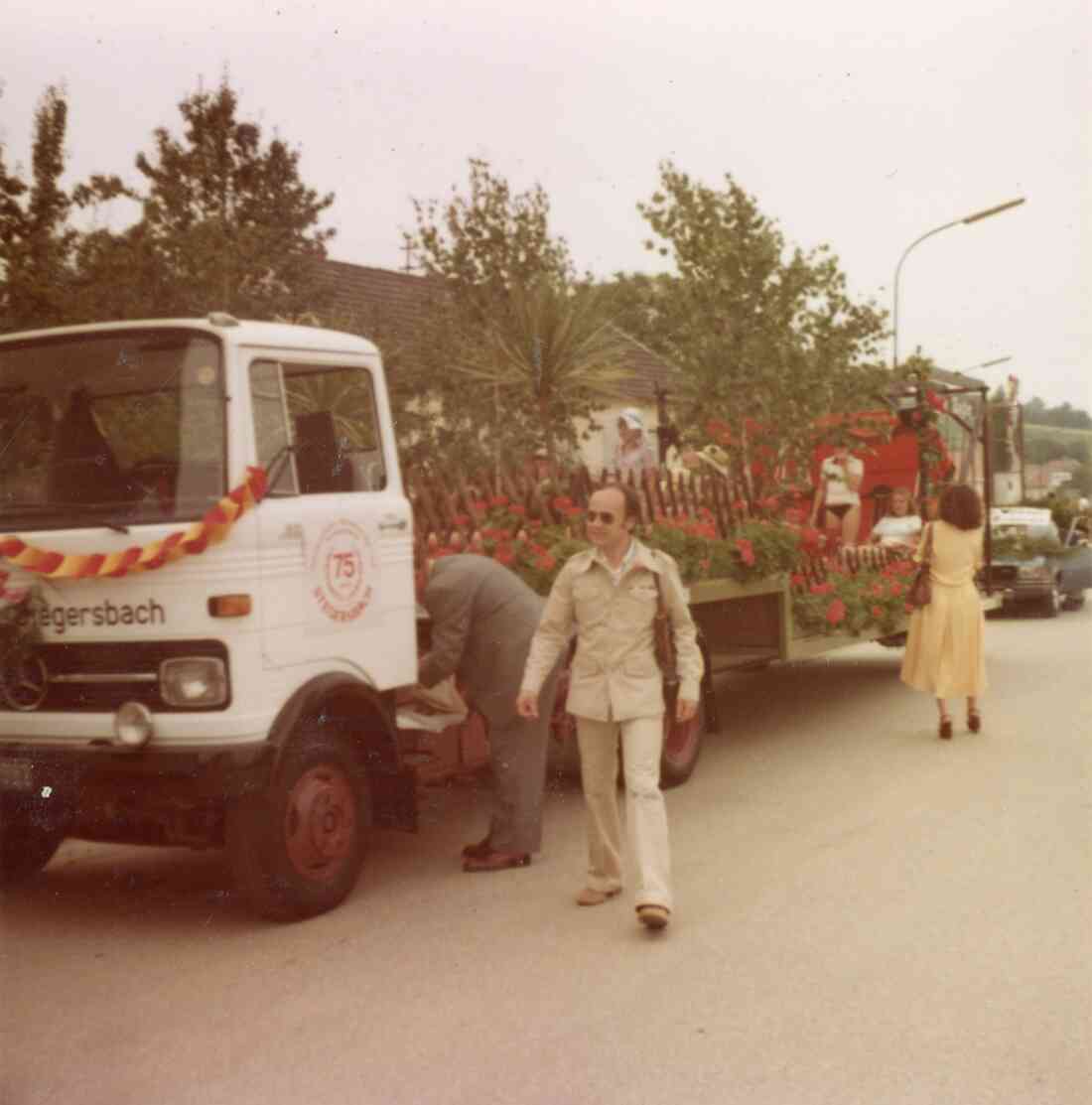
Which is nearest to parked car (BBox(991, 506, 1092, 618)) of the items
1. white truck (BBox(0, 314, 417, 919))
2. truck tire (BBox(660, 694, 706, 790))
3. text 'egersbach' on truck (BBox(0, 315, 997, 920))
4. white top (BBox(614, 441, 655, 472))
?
white top (BBox(614, 441, 655, 472))

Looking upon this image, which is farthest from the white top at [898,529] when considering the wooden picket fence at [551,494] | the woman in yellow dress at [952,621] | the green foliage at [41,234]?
the green foliage at [41,234]

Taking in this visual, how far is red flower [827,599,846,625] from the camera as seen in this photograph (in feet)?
35.2

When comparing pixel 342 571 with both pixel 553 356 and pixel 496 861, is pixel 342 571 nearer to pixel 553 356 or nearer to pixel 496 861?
pixel 496 861

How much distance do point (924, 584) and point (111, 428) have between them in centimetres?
655

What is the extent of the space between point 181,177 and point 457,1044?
1140 centimetres

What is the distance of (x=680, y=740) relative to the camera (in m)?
9.09

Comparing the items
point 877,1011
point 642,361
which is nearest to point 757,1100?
point 877,1011

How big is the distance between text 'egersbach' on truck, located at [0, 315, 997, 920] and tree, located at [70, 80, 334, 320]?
13.3 ft

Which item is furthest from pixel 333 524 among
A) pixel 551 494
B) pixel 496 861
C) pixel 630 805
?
pixel 551 494

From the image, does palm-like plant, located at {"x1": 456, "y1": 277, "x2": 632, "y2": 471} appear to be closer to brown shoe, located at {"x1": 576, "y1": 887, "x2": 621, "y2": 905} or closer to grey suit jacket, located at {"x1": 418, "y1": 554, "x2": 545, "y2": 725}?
grey suit jacket, located at {"x1": 418, "y1": 554, "x2": 545, "y2": 725}

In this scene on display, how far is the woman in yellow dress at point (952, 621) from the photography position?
10.7 m

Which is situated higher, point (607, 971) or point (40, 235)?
point (40, 235)

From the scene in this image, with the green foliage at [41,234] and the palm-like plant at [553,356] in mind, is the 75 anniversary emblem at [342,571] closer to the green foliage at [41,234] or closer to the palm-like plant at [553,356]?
the green foliage at [41,234]

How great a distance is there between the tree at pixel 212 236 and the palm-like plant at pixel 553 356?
216 centimetres
